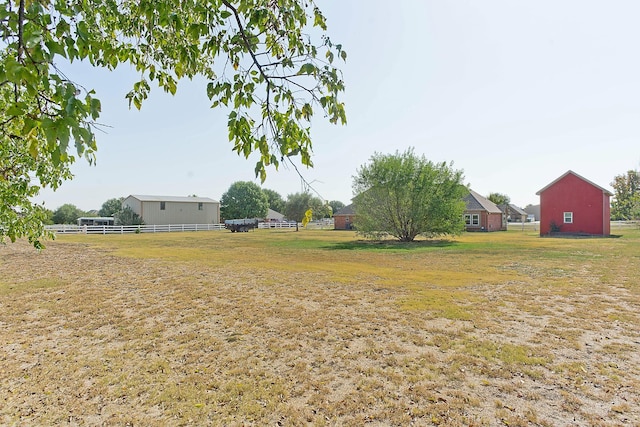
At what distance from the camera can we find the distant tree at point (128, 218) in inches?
1658

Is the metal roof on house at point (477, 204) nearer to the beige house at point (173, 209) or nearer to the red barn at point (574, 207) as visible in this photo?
the red barn at point (574, 207)

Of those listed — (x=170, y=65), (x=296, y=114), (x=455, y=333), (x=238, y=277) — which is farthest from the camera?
(x=238, y=277)

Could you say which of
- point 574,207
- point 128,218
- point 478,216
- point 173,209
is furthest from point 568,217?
point 128,218

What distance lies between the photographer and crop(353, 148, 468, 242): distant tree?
2292 centimetres

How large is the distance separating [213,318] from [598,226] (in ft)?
108

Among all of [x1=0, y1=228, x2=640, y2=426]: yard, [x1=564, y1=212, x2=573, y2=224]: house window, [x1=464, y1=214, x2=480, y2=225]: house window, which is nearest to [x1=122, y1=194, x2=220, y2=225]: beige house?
[x1=464, y1=214, x2=480, y2=225]: house window

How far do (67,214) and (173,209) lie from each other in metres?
44.7

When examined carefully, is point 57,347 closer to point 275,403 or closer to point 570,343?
point 275,403

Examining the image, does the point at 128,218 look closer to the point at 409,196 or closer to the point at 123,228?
the point at 123,228

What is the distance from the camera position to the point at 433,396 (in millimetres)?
3416

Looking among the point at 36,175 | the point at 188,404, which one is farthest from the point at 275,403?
the point at 36,175

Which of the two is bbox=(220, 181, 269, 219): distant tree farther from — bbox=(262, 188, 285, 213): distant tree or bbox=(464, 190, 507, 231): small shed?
bbox=(464, 190, 507, 231): small shed

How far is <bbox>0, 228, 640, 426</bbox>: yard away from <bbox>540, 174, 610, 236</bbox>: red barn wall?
23841 millimetres

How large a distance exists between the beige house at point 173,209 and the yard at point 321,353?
1467 inches
